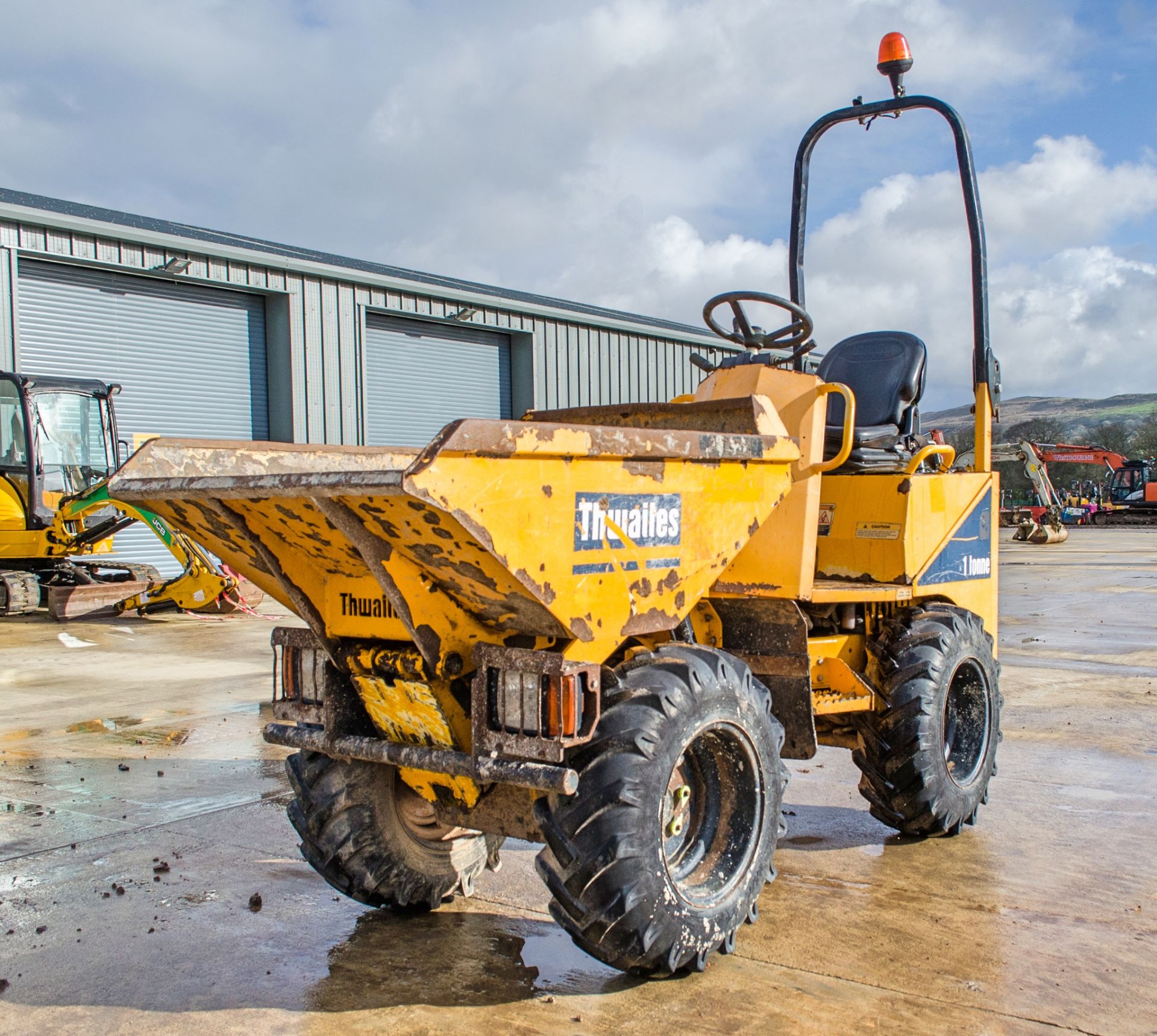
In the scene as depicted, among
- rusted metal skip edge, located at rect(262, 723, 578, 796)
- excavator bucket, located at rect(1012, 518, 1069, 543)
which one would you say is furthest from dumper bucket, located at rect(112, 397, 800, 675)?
excavator bucket, located at rect(1012, 518, 1069, 543)

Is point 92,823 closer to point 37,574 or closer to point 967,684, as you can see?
point 967,684

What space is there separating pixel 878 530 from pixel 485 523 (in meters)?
2.68

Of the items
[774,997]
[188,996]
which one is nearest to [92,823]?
[188,996]

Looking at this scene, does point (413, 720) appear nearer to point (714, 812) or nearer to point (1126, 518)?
point (714, 812)

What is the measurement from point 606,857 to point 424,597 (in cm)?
88

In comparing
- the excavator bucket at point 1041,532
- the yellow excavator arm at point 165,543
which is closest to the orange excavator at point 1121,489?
the excavator bucket at point 1041,532

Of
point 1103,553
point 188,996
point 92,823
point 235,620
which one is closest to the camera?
point 188,996

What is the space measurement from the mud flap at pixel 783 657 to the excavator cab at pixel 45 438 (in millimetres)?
11804

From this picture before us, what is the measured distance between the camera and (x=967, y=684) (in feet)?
17.1

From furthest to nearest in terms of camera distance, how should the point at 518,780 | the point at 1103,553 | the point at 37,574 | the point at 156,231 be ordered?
the point at 1103,553 < the point at 156,231 < the point at 37,574 < the point at 518,780

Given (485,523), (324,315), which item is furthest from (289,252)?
(485,523)

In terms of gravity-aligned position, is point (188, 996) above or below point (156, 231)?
below

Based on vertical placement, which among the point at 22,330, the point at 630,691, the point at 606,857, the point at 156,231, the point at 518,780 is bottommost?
the point at 606,857

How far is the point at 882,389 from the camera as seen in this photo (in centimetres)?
565
